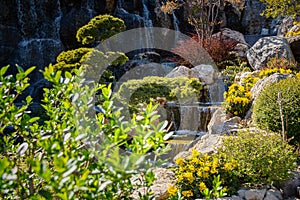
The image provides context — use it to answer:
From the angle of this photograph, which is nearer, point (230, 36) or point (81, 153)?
point (81, 153)

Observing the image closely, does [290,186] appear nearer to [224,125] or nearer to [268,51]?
[224,125]

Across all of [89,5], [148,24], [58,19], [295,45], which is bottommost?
[295,45]

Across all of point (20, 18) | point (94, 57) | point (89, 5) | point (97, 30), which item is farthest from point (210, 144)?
point (20, 18)

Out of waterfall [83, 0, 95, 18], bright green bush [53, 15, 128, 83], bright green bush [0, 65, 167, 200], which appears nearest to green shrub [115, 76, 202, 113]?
bright green bush [53, 15, 128, 83]

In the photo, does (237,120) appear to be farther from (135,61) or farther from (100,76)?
(135,61)

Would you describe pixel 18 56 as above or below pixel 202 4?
below

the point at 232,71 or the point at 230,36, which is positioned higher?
the point at 230,36

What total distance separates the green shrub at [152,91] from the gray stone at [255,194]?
4.25m

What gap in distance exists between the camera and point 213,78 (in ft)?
32.2

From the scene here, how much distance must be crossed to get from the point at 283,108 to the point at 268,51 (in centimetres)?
510

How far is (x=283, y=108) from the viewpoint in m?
4.45

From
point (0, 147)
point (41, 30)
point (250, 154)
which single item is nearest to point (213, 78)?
point (250, 154)

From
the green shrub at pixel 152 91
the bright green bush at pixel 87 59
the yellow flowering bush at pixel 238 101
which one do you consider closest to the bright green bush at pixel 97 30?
the bright green bush at pixel 87 59

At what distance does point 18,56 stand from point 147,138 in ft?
42.1
